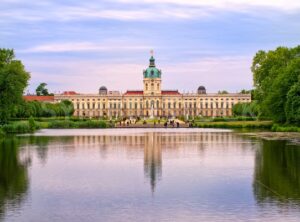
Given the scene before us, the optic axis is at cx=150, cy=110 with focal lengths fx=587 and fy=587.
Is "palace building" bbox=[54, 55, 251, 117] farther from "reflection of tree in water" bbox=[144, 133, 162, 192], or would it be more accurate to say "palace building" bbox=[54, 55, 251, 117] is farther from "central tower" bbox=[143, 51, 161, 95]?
"reflection of tree in water" bbox=[144, 133, 162, 192]

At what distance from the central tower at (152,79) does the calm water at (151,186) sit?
113800 mm

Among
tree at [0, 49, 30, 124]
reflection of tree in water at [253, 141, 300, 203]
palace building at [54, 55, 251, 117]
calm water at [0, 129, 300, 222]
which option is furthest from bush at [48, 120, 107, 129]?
palace building at [54, 55, 251, 117]

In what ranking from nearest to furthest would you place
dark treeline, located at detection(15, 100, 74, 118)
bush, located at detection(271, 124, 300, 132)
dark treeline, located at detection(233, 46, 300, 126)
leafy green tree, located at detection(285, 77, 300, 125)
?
leafy green tree, located at detection(285, 77, 300, 125), bush, located at detection(271, 124, 300, 132), dark treeline, located at detection(233, 46, 300, 126), dark treeline, located at detection(15, 100, 74, 118)

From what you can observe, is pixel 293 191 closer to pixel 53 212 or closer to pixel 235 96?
pixel 53 212

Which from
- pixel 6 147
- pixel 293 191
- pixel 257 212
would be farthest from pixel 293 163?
pixel 6 147

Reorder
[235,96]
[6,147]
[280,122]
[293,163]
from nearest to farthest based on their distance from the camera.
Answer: [293,163], [6,147], [280,122], [235,96]

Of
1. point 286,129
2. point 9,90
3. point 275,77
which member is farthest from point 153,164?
point 275,77

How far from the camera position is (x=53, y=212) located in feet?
41.0

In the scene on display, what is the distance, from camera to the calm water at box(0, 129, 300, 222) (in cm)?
1231

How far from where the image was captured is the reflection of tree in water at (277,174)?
14.3 m

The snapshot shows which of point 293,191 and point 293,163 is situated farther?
point 293,163

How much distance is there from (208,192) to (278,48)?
4433 cm

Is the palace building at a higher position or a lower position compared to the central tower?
lower

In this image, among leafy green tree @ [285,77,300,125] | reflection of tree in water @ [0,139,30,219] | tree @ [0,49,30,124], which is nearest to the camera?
reflection of tree in water @ [0,139,30,219]
